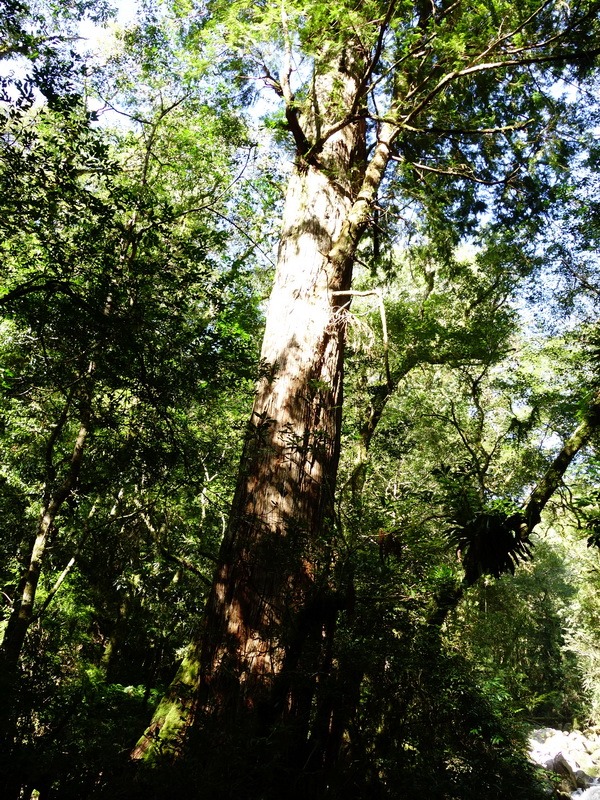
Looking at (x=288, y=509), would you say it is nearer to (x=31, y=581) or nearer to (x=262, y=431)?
(x=262, y=431)

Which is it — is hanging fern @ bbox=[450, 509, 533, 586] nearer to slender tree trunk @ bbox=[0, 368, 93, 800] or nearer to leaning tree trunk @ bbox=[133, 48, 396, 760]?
leaning tree trunk @ bbox=[133, 48, 396, 760]

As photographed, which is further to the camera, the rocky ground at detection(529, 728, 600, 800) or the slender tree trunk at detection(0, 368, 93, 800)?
the rocky ground at detection(529, 728, 600, 800)

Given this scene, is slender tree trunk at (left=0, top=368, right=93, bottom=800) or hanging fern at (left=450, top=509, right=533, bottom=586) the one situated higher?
hanging fern at (left=450, top=509, right=533, bottom=586)

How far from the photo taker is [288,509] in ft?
10.5

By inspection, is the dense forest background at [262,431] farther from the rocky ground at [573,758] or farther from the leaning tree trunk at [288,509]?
the rocky ground at [573,758]

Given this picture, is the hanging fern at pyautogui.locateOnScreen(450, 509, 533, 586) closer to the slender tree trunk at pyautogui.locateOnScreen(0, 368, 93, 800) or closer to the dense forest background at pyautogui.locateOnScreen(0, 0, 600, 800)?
the dense forest background at pyautogui.locateOnScreen(0, 0, 600, 800)

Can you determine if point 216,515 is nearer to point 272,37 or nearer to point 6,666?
point 6,666

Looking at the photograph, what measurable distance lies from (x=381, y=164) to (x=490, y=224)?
4.99 m

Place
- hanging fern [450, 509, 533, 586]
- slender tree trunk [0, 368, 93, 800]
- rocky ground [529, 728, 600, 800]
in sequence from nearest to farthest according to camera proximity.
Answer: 1. slender tree trunk [0, 368, 93, 800]
2. hanging fern [450, 509, 533, 586]
3. rocky ground [529, 728, 600, 800]

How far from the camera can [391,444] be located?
832 centimetres

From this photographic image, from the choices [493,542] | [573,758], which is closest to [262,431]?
[493,542]

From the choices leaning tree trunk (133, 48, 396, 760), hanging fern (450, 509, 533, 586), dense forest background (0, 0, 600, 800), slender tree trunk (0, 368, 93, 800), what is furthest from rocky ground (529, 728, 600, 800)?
leaning tree trunk (133, 48, 396, 760)

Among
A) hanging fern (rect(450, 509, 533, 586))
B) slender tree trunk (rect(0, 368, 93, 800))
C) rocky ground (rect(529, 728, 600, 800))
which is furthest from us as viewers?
rocky ground (rect(529, 728, 600, 800))

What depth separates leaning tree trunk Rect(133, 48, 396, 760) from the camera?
8.89ft
